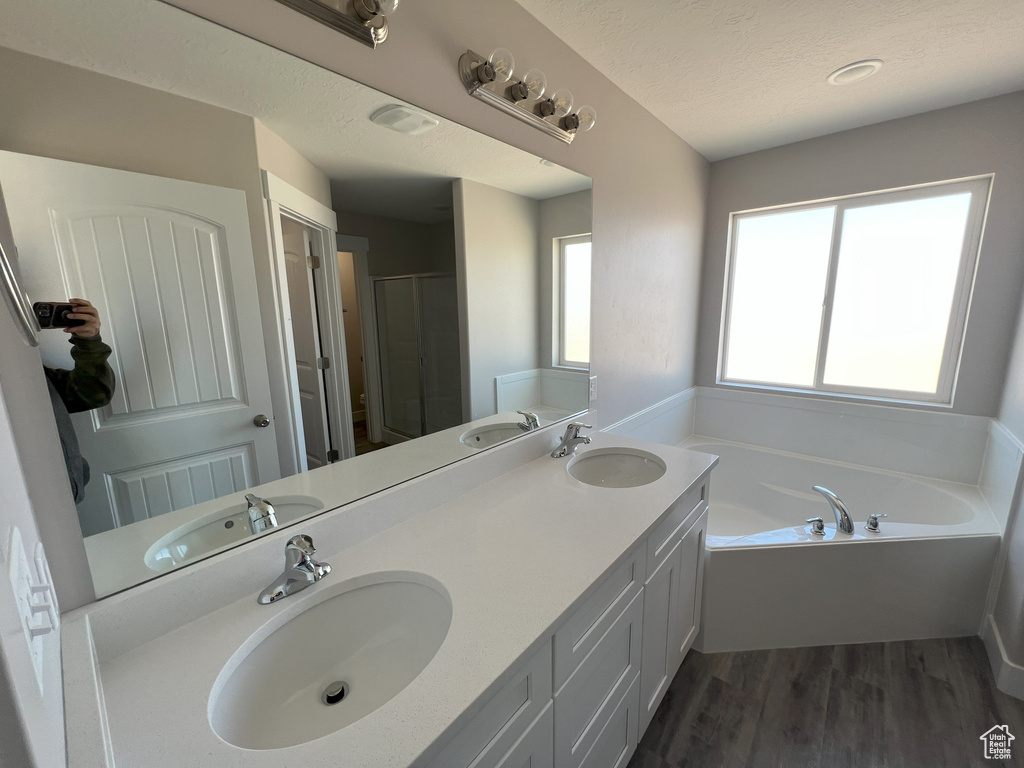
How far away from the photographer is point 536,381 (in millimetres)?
1746

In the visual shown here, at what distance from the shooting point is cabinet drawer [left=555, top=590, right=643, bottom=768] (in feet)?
3.05

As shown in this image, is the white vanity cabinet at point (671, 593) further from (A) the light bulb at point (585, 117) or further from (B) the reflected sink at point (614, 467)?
(A) the light bulb at point (585, 117)

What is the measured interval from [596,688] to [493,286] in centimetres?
126

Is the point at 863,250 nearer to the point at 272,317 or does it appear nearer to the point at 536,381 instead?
the point at 536,381

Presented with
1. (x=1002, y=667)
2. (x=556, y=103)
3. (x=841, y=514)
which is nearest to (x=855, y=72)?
(x=556, y=103)

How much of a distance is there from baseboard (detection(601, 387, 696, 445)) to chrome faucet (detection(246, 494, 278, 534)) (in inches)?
61.2

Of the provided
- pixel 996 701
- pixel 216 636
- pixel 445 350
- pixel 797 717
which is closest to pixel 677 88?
pixel 445 350

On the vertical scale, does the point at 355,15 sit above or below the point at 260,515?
above

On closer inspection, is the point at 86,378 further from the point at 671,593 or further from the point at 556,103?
the point at 671,593

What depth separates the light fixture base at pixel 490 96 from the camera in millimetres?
1220

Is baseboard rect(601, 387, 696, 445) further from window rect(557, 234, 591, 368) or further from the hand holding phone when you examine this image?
the hand holding phone

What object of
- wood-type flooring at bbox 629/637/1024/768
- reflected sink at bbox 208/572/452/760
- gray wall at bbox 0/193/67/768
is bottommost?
wood-type flooring at bbox 629/637/1024/768

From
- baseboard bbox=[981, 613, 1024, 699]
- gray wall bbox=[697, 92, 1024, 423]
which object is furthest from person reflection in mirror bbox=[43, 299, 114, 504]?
gray wall bbox=[697, 92, 1024, 423]

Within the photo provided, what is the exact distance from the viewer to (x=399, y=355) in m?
1.29
